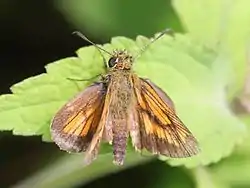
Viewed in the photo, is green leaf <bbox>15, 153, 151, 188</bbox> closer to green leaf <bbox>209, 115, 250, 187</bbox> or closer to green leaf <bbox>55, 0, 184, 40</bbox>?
green leaf <bbox>209, 115, 250, 187</bbox>

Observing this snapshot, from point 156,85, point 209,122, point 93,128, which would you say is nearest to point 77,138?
point 93,128

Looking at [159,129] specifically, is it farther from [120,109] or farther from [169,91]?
[169,91]

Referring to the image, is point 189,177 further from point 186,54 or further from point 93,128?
point 93,128

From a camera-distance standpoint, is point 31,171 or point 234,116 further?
point 31,171

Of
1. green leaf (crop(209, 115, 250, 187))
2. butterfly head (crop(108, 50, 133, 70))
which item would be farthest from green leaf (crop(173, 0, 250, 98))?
butterfly head (crop(108, 50, 133, 70))

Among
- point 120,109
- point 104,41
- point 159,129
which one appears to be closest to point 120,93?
point 120,109

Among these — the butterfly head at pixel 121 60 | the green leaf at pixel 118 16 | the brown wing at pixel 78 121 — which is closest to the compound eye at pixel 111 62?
the butterfly head at pixel 121 60
